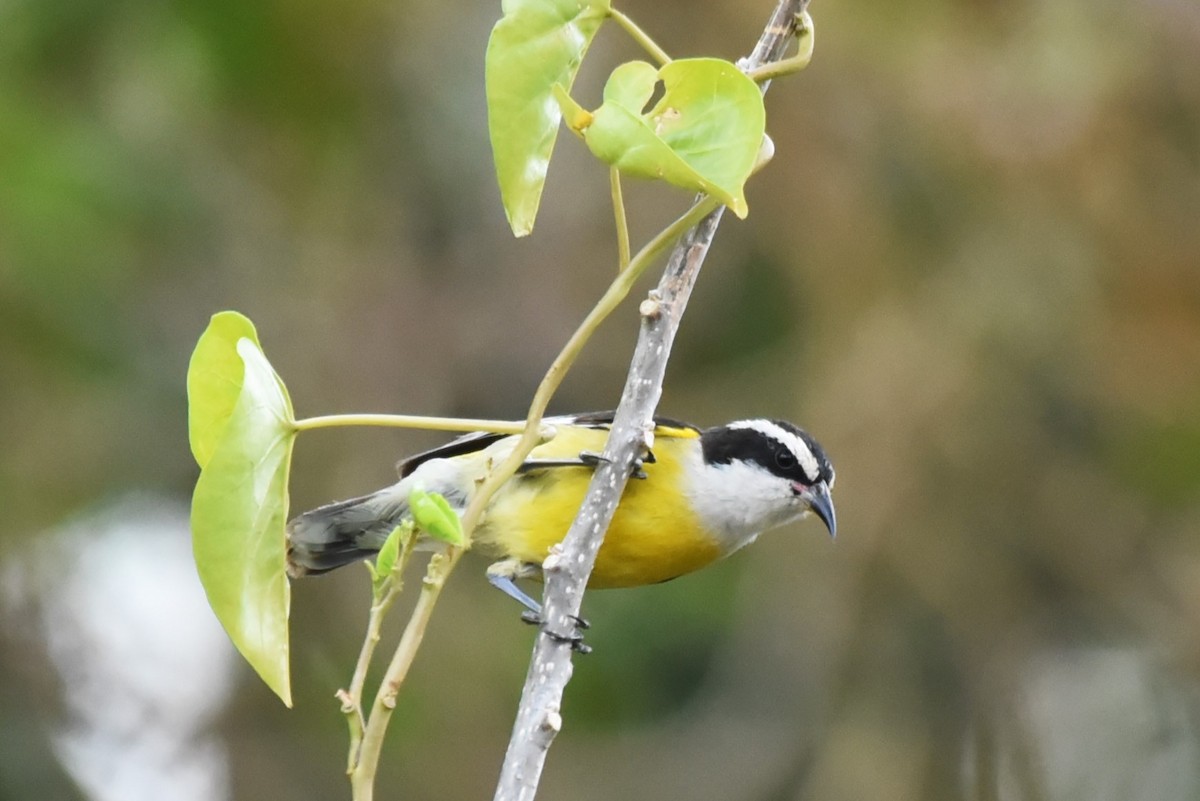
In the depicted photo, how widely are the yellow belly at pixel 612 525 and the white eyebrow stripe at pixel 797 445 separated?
1.27ft

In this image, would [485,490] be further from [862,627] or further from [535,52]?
[862,627]

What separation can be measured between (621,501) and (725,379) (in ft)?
11.0

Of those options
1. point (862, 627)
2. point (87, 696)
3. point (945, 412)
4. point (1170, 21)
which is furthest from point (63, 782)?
point (1170, 21)

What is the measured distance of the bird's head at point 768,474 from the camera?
430 centimetres

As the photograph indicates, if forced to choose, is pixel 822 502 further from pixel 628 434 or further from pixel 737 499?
pixel 628 434

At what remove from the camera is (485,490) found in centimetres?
211

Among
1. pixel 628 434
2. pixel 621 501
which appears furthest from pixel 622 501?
pixel 628 434

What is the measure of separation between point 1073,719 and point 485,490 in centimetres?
590

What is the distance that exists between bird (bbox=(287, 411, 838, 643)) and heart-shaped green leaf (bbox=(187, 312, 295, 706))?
5.80 ft

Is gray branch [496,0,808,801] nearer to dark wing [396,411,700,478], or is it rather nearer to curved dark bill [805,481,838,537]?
dark wing [396,411,700,478]

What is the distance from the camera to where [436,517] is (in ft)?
6.43

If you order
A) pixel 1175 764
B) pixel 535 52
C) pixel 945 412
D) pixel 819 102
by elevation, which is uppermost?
pixel 819 102

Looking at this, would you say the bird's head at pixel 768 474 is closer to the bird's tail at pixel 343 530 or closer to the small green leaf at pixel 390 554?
the bird's tail at pixel 343 530

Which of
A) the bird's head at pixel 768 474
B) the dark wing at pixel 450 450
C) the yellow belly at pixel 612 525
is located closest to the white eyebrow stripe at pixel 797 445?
the bird's head at pixel 768 474
